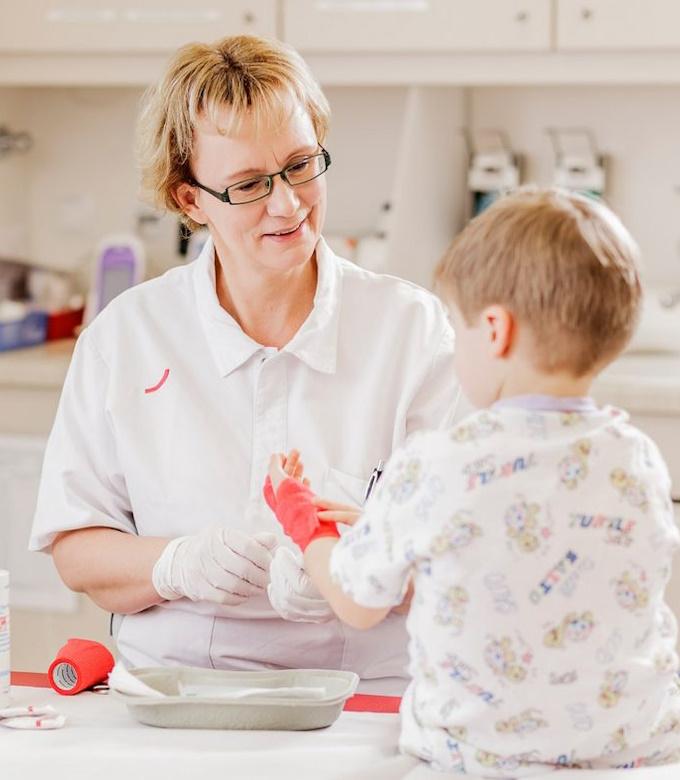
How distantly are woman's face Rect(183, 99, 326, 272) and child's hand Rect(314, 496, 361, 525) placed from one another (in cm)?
43

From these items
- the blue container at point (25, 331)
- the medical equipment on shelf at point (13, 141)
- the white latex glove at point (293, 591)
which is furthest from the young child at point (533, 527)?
the medical equipment on shelf at point (13, 141)

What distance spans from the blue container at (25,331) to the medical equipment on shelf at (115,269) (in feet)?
0.35

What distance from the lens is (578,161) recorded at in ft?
9.30

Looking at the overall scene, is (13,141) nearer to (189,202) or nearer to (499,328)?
(189,202)

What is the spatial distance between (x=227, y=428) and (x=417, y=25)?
1363 mm

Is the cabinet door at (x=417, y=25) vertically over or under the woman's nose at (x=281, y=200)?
over

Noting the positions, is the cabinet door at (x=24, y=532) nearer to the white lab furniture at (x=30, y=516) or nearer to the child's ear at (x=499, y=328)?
the white lab furniture at (x=30, y=516)

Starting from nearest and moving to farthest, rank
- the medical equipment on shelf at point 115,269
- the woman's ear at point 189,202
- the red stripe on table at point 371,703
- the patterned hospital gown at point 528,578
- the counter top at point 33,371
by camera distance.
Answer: the patterned hospital gown at point 528,578
the red stripe on table at point 371,703
the woman's ear at point 189,202
the counter top at point 33,371
the medical equipment on shelf at point 115,269

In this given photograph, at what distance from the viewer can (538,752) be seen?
3.32 feet

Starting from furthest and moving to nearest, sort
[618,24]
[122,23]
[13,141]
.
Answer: [13,141] < [122,23] < [618,24]

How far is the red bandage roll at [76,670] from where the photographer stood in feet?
4.15

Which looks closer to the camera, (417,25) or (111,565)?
(111,565)

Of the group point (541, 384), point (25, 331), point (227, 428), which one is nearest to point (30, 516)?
point (25, 331)

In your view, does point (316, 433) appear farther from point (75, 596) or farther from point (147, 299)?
point (75, 596)
